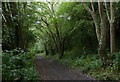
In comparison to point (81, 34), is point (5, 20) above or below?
above

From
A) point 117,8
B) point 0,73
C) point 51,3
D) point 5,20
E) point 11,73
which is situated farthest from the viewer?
point 51,3

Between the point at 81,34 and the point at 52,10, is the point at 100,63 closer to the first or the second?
the point at 81,34

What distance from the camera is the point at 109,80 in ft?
14.6

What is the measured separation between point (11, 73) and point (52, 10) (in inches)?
474

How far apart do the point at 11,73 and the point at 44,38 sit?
69.5 ft

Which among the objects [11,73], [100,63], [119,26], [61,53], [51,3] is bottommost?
[61,53]

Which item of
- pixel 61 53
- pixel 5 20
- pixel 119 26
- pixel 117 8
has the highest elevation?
pixel 117 8

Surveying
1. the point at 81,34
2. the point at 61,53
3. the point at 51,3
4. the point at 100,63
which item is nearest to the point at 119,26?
the point at 81,34

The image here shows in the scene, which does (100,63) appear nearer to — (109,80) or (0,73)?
(109,80)

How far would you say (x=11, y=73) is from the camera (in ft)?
10.2

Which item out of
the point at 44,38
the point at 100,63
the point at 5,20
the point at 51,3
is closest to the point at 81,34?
the point at 100,63

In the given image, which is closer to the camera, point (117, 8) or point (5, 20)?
point (5, 20)

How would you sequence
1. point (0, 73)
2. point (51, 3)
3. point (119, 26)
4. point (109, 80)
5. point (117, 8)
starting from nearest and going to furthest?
point (0, 73) → point (109, 80) → point (117, 8) → point (119, 26) → point (51, 3)

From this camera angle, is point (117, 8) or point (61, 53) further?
point (61, 53)
